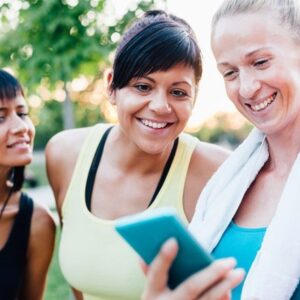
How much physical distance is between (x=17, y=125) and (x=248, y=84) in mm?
1502

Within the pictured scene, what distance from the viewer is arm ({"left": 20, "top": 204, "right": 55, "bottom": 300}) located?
2.78 metres

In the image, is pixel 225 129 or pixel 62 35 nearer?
pixel 62 35

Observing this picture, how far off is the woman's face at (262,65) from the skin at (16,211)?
140 centimetres

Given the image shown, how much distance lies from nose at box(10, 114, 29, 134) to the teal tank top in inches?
55.3

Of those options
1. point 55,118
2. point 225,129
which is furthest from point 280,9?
point 225,129

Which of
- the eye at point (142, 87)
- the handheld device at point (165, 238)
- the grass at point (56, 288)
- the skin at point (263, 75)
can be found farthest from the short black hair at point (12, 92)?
the grass at point (56, 288)

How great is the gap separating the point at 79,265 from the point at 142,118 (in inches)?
30.7

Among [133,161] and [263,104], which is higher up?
[263,104]

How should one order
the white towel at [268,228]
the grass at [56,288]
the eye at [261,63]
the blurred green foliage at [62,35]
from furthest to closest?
the grass at [56,288]
the blurred green foliage at [62,35]
the eye at [261,63]
the white towel at [268,228]

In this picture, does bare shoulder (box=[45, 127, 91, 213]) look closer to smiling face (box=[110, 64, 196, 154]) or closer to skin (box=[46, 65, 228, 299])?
skin (box=[46, 65, 228, 299])

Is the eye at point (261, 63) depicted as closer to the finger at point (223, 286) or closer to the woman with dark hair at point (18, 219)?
the finger at point (223, 286)

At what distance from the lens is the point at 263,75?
1698 mm

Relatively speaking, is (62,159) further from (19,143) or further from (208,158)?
(208,158)

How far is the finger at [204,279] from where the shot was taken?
119 centimetres
